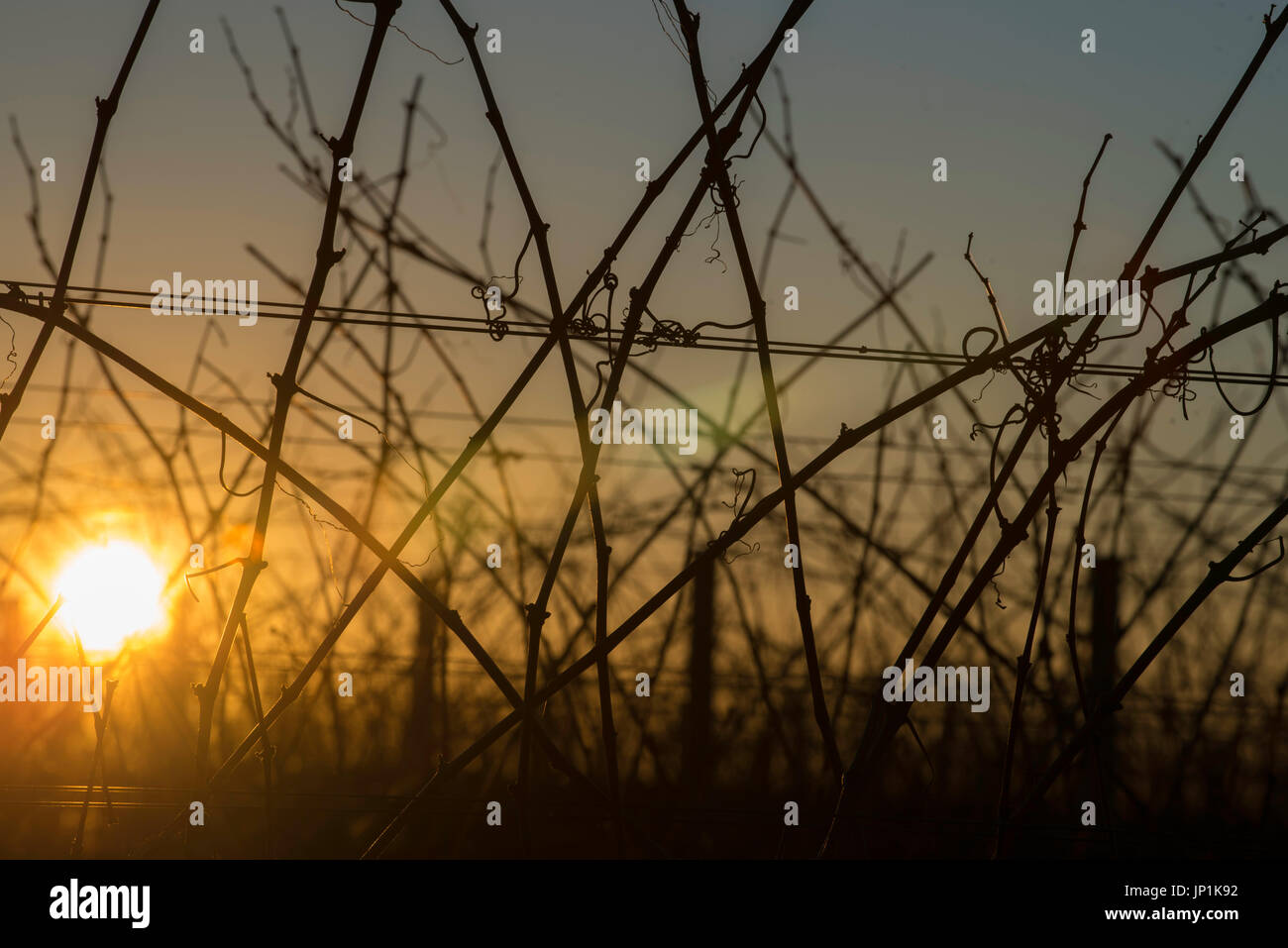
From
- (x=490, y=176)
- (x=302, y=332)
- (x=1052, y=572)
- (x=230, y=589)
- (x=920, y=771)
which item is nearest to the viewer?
(x=302, y=332)

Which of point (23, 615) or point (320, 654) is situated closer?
point (320, 654)

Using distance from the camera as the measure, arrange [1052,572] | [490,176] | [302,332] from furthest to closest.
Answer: [1052,572], [490,176], [302,332]
